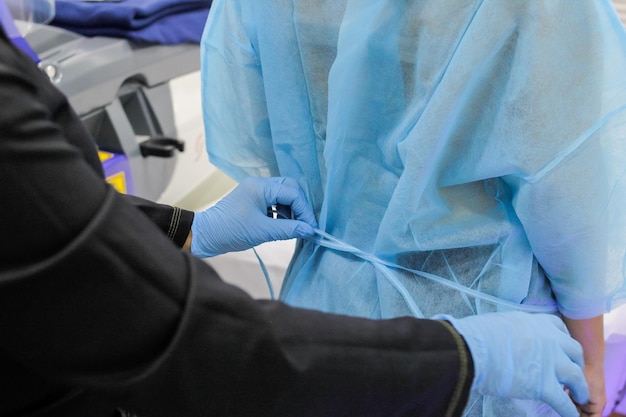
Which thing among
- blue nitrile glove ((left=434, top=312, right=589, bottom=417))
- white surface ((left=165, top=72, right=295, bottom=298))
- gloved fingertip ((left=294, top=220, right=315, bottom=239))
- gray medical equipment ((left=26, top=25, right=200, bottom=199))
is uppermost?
blue nitrile glove ((left=434, top=312, right=589, bottom=417))

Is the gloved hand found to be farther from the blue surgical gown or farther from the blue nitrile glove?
the blue nitrile glove

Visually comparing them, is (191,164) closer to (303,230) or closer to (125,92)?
(125,92)

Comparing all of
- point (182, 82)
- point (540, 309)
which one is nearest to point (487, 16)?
point (540, 309)

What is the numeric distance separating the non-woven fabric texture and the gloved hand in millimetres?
692

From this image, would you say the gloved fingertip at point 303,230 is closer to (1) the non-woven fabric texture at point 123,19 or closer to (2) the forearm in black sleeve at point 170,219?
(2) the forearm in black sleeve at point 170,219

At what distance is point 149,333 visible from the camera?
407mm

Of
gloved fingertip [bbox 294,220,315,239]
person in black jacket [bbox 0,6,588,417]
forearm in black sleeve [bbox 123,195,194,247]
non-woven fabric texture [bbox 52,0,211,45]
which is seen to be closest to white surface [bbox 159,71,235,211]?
non-woven fabric texture [bbox 52,0,211,45]

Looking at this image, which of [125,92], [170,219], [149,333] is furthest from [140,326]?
[125,92]

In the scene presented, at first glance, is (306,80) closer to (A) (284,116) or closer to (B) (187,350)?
(A) (284,116)

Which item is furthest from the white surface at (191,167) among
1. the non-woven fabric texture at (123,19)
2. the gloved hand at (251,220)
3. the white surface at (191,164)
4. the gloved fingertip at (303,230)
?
the gloved fingertip at (303,230)

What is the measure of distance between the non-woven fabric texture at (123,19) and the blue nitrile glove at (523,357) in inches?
44.0

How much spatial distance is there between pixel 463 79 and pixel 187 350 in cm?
35

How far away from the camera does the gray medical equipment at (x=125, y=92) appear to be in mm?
1254

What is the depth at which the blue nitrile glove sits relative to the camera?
0.53m
